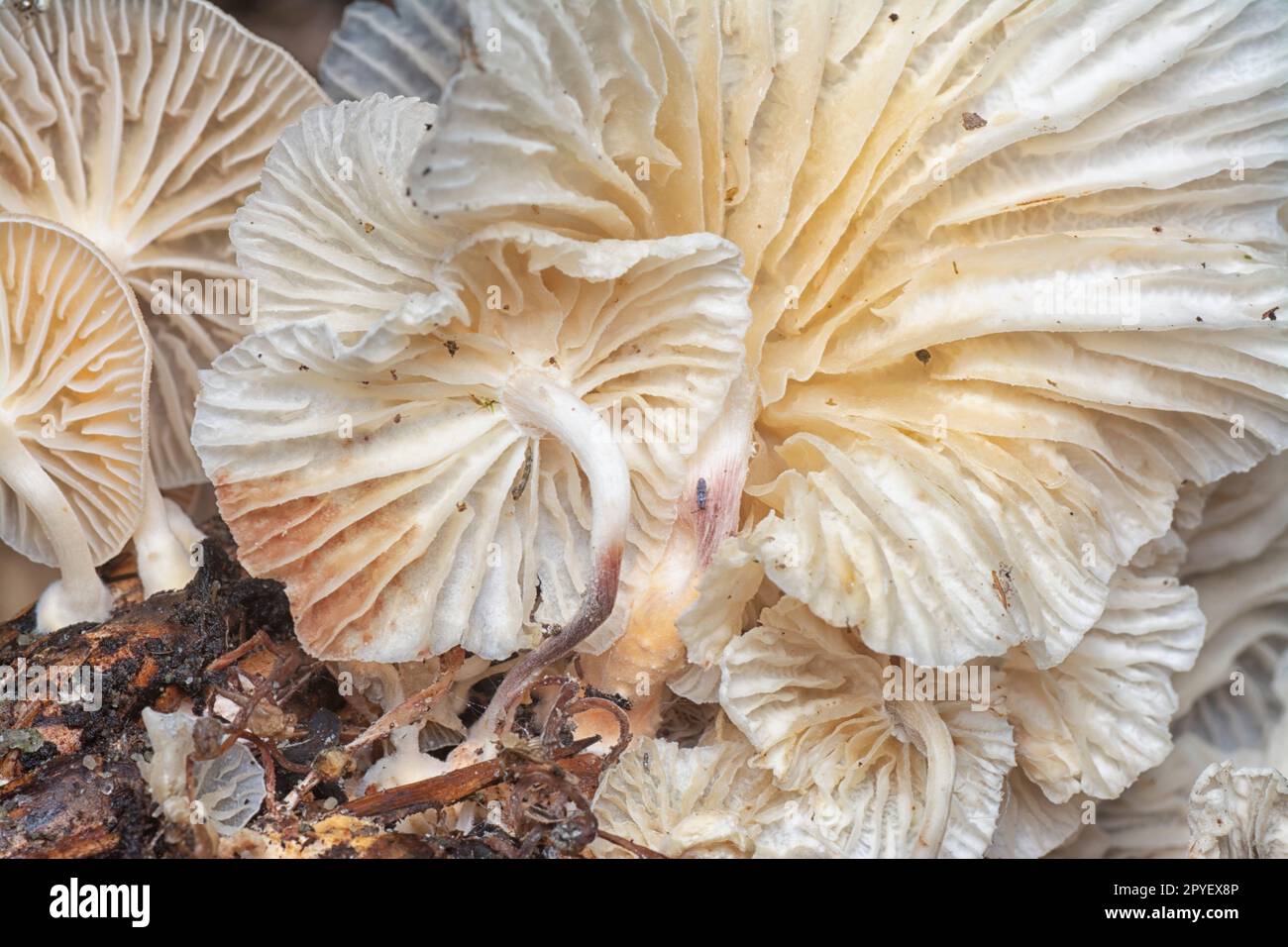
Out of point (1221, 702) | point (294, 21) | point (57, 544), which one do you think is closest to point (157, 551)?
point (57, 544)

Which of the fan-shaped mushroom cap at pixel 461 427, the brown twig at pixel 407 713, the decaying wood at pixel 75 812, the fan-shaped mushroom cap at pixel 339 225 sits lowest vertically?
the decaying wood at pixel 75 812

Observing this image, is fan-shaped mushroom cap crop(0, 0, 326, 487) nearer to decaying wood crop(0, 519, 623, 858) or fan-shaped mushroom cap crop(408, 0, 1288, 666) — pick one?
decaying wood crop(0, 519, 623, 858)

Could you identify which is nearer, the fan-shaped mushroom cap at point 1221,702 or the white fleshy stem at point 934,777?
the white fleshy stem at point 934,777

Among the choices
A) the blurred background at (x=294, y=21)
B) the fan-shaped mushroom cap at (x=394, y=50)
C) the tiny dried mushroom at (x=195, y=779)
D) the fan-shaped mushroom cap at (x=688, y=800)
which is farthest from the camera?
the blurred background at (x=294, y=21)

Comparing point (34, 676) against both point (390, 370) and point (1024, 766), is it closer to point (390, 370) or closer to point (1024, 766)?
point (390, 370)


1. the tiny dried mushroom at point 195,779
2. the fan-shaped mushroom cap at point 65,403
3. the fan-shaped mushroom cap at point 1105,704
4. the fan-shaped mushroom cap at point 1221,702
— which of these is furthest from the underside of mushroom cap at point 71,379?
the fan-shaped mushroom cap at point 1221,702

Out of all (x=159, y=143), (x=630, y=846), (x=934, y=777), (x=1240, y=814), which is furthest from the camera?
(x=159, y=143)

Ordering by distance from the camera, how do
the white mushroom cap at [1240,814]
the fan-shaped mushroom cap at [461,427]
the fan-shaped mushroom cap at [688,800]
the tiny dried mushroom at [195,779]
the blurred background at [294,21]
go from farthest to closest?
the blurred background at [294,21], the white mushroom cap at [1240,814], the fan-shaped mushroom cap at [688,800], the fan-shaped mushroom cap at [461,427], the tiny dried mushroom at [195,779]

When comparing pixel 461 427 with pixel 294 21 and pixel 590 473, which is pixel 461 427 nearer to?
pixel 590 473

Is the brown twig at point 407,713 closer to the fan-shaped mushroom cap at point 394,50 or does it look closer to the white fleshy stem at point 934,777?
the white fleshy stem at point 934,777
